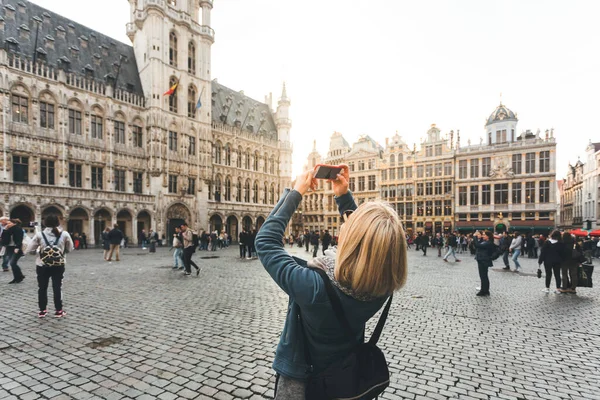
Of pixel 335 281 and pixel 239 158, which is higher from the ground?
pixel 239 158

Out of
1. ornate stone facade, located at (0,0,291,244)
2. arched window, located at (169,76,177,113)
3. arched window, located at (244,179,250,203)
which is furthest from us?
arched window, located at (244,179,250,203)

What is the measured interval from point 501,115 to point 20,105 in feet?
169

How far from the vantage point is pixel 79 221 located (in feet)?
90.1

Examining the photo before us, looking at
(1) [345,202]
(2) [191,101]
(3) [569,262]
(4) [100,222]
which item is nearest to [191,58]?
(2) [191,101]

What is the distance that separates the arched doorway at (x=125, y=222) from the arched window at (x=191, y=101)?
1308 cm

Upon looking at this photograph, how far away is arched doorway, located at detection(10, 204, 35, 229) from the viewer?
24312mm

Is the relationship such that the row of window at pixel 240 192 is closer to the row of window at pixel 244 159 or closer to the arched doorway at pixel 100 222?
the row of window at pixel 244 159

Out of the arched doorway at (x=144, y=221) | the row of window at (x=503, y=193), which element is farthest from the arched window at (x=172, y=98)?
the row of window at (x=503, y=193)

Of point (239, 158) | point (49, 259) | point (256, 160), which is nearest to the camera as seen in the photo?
point (49, 259)

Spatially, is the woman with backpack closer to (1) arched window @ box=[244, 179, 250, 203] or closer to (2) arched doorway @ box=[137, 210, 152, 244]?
(2) arched doorway @ box=[137, 210, 152, 244]

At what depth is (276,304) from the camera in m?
7.12

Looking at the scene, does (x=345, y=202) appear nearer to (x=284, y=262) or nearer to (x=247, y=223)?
(x=284, y=262)

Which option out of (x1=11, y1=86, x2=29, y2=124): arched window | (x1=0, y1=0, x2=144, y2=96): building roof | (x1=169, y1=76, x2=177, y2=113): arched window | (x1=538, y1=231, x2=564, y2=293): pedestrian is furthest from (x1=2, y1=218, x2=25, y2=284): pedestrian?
(x1=169, y1=76, x2=177, y2=113): arched window

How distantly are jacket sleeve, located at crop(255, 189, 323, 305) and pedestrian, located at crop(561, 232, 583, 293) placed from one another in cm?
966
